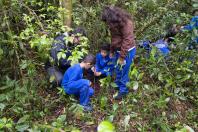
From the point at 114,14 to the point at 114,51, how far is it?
60cm

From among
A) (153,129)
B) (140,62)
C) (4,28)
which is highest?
(4,28)

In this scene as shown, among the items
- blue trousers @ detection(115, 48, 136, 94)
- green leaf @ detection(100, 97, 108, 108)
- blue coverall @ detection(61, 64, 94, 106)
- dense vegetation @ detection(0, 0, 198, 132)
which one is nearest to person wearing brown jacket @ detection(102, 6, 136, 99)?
blue trousers @ detection(115, 48, 136, 94)

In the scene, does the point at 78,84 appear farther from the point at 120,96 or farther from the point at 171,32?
the point at 171,32

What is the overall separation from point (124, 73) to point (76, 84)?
0.78m

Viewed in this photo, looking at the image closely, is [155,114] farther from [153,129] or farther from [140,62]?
[140,62]

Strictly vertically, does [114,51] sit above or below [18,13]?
below

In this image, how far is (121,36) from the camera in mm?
4613

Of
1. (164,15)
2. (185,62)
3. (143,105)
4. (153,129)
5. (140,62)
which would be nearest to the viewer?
(153,129)

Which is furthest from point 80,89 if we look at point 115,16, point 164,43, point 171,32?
point 171,32

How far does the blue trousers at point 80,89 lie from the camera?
4.41m

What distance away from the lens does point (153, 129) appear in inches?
167

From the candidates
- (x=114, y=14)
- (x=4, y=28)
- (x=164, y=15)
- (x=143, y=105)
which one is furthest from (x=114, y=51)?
(x=164, y=15)

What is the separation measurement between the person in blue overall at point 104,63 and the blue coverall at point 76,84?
56 cm

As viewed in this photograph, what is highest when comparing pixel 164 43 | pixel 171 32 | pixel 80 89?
pixel 171 32
